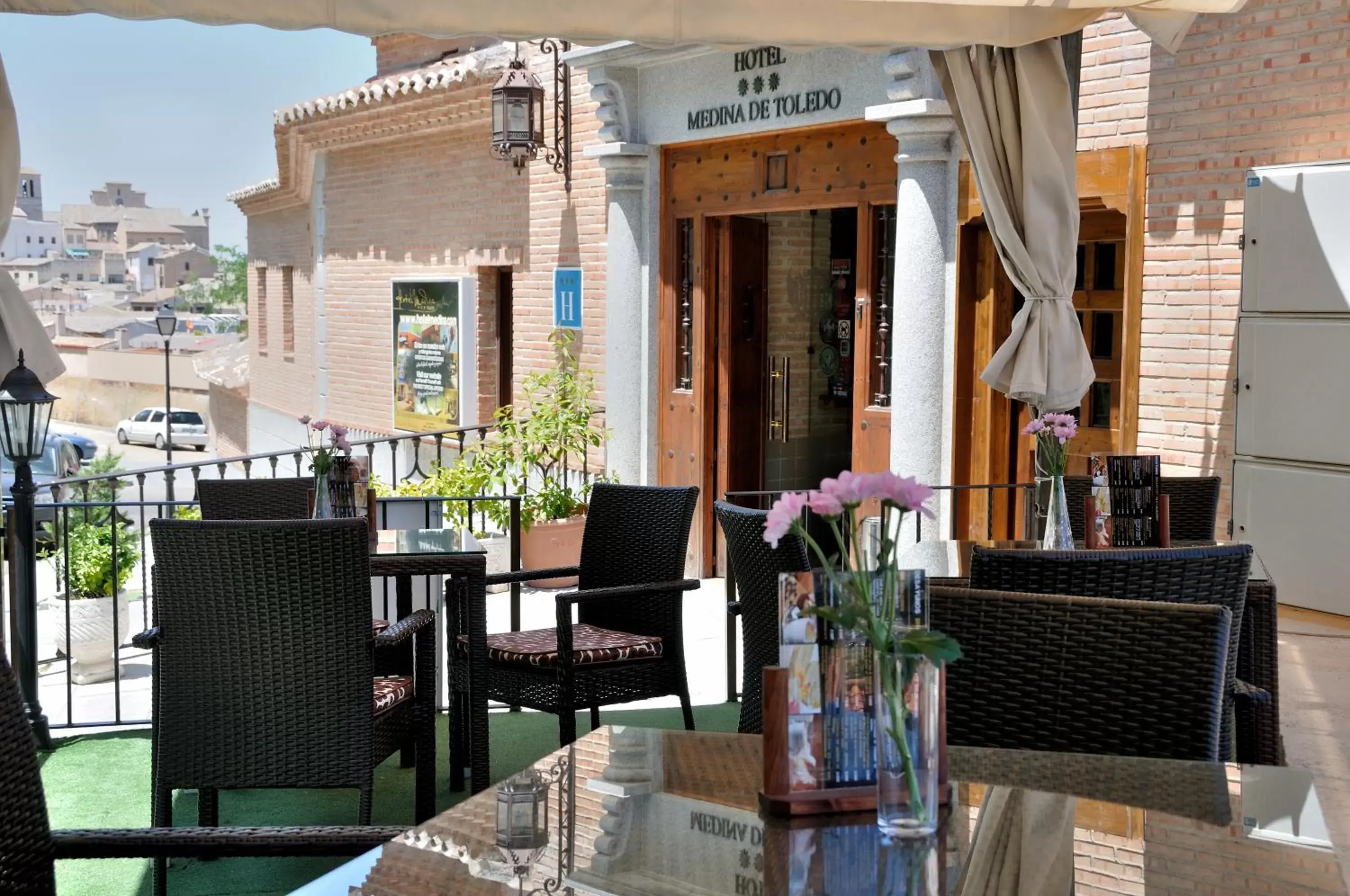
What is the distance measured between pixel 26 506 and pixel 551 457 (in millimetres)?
4861

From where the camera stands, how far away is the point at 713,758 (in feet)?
7.06

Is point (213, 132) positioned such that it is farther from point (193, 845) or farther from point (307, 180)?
point (193, 845)

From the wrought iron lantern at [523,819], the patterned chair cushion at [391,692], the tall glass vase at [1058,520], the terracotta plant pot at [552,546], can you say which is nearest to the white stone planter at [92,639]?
the terracotta plant pot at [552,546]

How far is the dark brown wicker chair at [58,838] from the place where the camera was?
6.57 ft

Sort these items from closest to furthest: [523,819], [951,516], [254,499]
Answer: [523,819]
[254,499]
[951,516]

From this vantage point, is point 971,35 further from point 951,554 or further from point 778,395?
point 778,395

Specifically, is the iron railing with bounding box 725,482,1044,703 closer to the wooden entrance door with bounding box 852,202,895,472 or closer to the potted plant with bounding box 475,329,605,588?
the wooden entrance door with bounding box 852,202,895,472

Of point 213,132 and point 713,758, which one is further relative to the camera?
point 213,132

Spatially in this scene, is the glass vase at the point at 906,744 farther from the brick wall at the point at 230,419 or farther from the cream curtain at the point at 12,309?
the brick wall at the point at 230,419

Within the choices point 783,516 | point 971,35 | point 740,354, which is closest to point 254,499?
point 971,35

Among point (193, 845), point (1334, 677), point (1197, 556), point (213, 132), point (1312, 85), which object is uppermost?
point (213, 132)

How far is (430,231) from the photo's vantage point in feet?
41.5

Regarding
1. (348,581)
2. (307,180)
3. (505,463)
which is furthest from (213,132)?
(348,581)

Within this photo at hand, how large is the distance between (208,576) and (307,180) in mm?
13269
